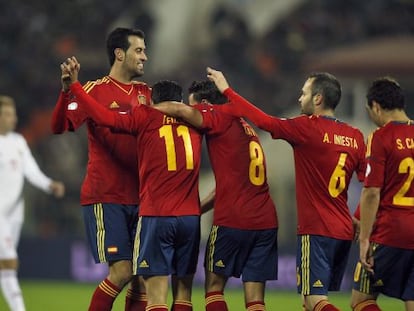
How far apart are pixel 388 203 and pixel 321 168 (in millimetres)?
555

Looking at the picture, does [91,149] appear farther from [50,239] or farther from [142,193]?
[50,239]

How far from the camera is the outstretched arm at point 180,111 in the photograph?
857cm

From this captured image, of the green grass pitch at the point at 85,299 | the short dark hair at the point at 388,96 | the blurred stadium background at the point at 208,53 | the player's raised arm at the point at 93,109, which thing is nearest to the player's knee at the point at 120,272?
the player's raised arm at the point at 93,109

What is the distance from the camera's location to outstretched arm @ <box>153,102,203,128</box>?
857cm

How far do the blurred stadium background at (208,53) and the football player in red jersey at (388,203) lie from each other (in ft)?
30.6

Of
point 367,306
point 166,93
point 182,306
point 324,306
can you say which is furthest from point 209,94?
point 367,306

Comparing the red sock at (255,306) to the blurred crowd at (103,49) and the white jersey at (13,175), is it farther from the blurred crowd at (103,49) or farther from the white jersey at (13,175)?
the blurred crowd at (103,49)

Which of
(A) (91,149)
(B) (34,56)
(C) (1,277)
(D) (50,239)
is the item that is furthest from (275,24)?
(A) (91,149)

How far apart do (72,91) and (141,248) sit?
1277mm

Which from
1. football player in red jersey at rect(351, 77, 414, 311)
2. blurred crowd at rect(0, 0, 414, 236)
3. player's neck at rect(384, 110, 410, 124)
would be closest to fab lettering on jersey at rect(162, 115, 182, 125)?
football player in red jersey at rect(351, 77, 414, 311)

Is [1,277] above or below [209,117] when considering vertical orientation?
below

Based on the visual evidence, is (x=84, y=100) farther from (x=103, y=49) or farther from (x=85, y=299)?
(x=103, y=49)

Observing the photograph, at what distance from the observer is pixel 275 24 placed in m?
22.7

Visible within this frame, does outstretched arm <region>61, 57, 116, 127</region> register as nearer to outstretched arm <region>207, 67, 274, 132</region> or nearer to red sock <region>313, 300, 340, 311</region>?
outstretched arm <region>207, 67, 274, 132</region>
